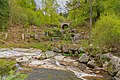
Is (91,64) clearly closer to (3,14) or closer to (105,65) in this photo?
(105,65)

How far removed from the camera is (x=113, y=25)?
14.1m

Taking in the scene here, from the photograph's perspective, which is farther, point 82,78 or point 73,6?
point 73,6

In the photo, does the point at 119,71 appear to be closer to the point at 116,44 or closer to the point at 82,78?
the point at 82,78

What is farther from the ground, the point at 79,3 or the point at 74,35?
the point at 79,3

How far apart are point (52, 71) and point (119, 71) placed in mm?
4120

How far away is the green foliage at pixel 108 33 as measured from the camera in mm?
14008

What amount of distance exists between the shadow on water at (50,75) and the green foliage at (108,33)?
4153 mm

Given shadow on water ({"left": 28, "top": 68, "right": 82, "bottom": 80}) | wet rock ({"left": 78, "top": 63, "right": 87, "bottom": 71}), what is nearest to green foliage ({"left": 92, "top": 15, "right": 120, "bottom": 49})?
wet rock ({"left": 78, "top": 63, "right": 87, "bottom": 71})

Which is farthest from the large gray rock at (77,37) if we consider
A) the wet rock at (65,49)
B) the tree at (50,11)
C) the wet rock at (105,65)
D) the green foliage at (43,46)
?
the tree at (50,11)

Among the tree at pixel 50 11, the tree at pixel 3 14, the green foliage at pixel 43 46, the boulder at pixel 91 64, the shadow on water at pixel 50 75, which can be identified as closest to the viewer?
the shadow on water at pixel 50 75

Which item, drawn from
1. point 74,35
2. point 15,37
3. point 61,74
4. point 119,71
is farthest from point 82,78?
point 74,35

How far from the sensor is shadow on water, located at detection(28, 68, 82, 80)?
34.8 ft

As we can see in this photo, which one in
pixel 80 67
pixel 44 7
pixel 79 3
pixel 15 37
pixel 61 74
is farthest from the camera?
pixel 44 7

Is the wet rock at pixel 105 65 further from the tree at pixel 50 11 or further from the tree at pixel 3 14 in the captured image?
the tree at pixel 50 11
